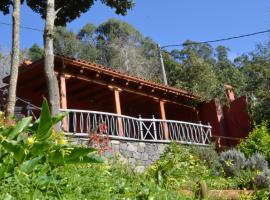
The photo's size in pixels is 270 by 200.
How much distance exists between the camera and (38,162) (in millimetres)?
4699

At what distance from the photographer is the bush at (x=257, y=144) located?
15.0 m

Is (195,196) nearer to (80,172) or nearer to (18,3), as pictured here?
(80,172)

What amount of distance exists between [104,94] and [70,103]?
1.39 meters

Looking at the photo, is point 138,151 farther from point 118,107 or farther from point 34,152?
point 34,152

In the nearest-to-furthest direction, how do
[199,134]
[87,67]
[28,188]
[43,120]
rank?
[28,188] → [43,120] → [87,67] → [199,134]

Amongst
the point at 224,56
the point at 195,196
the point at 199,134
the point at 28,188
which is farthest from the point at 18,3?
the point at 224,56

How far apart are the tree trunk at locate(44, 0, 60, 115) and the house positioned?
A: 1.66 metres

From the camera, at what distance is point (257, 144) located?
15.4 metres

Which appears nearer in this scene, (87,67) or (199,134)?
(87,67)

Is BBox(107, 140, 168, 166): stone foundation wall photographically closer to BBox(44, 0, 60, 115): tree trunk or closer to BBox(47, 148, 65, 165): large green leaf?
BBox(44, 0, 60, 115): tree trunk

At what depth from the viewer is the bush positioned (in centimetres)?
1501

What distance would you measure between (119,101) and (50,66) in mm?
5508

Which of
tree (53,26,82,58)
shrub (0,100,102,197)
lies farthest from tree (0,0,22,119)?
tree (53,26,82,58)

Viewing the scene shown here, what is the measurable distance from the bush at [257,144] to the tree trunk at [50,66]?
20.0 ft
